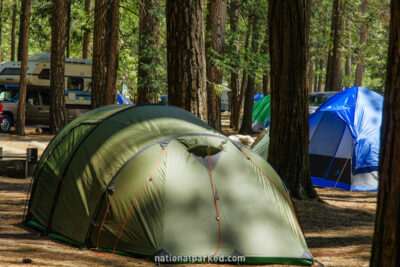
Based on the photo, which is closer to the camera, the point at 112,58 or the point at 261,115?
the point at 112,58

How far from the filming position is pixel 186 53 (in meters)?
7.95

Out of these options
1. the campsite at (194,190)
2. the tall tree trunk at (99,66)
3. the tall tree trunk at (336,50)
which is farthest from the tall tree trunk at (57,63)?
the tall tree trunk at (336,50)

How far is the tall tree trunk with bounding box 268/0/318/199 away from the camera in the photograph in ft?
30.1

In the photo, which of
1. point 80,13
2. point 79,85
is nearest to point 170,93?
point 79,85

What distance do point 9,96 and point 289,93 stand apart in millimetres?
15434

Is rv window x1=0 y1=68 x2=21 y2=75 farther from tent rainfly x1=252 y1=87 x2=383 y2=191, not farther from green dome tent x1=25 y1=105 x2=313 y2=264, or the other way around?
green dome tent x1=25 y1=105 x2=313 y2=264

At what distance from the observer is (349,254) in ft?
21.2

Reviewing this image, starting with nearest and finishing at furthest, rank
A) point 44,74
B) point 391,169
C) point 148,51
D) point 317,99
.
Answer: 1. point 391,169
2. point 148,51
3. point 317,99
4. point 44,74

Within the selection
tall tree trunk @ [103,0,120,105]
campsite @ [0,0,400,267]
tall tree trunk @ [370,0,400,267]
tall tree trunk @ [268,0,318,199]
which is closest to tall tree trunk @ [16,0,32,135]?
tall tree trunk @ [103,0,120,105]

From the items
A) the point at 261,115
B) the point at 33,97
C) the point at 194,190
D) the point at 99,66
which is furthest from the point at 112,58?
the point at 194,190

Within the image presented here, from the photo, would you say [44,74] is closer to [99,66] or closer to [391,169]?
[99,66]

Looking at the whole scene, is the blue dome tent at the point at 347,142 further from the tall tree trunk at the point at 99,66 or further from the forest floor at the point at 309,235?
the tall tree trunk at the point at 99,66

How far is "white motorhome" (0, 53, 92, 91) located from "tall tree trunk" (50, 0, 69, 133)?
2870 mm

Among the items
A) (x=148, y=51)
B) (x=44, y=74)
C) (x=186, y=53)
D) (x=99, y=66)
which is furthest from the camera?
(x=44, y=74)
